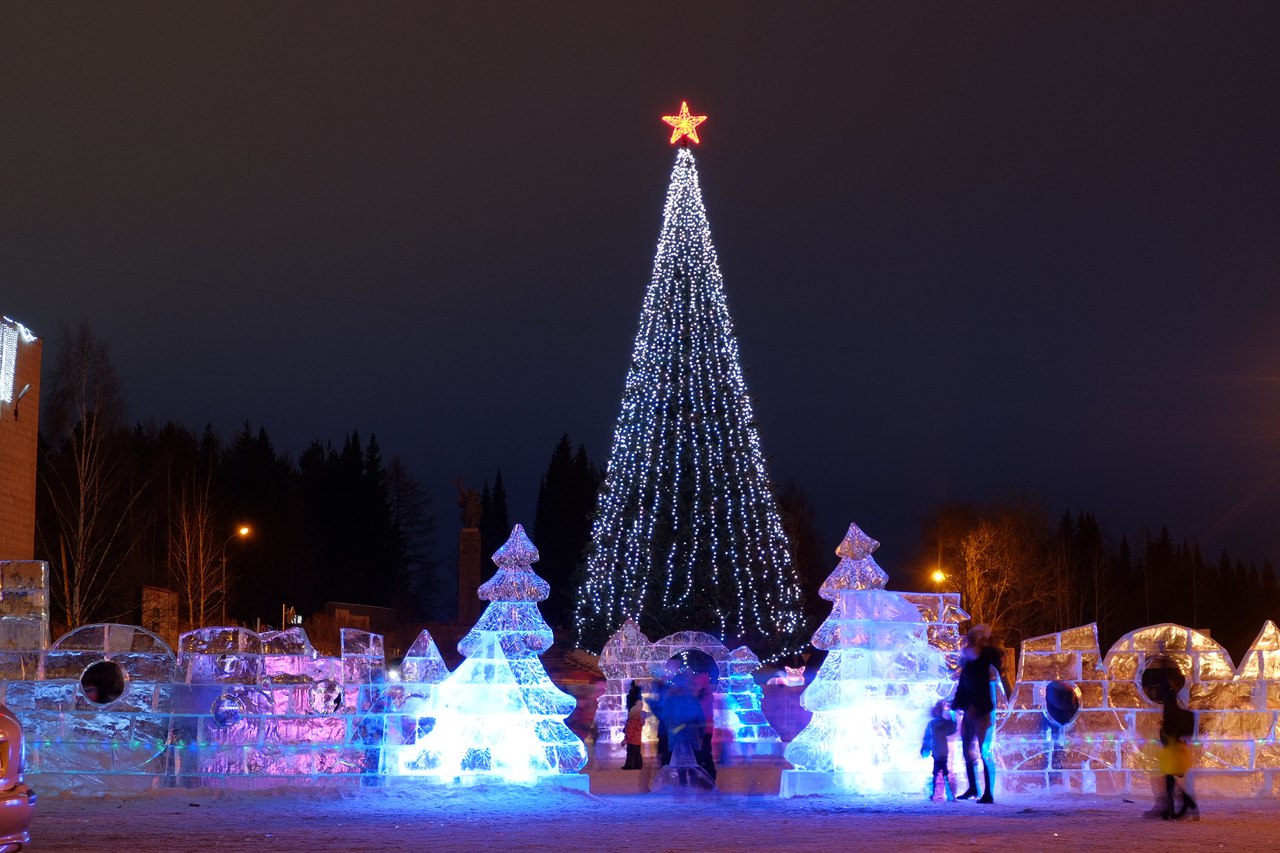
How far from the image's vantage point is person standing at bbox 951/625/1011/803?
1309 cm

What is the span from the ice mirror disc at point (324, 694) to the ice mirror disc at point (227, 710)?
69 cm

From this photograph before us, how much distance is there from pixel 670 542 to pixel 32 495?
46.6 feet

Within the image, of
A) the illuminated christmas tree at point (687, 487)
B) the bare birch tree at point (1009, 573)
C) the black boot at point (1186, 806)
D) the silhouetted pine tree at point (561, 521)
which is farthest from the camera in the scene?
the silhouetted pine tree at point (561, 521)

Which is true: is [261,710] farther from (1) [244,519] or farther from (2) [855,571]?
(1) [244,519]

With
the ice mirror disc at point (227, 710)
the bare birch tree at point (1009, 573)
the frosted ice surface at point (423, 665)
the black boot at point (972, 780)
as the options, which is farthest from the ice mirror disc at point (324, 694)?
the bare birch tree at point (1009, 573)

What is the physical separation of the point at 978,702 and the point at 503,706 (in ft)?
16.2

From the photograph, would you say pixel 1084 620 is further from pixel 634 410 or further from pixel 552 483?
pixel 634 410

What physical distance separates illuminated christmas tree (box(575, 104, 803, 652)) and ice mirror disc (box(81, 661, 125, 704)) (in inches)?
746

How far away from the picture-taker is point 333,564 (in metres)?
71.6

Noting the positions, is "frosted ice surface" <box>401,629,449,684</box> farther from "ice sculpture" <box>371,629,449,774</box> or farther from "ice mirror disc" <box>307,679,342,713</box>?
"ice mirror disc" <box>307,679,342,713</box>

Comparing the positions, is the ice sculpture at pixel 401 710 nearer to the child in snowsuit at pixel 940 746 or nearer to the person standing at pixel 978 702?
the child in snowsuit at pixel 940 746

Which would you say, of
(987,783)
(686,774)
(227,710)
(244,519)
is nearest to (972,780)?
(987,783)

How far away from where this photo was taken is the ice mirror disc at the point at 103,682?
1370 cm

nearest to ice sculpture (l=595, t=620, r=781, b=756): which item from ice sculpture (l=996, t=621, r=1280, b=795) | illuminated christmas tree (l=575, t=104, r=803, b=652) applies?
ice sculpture (l=996, t=621, r=1280, b=795)
